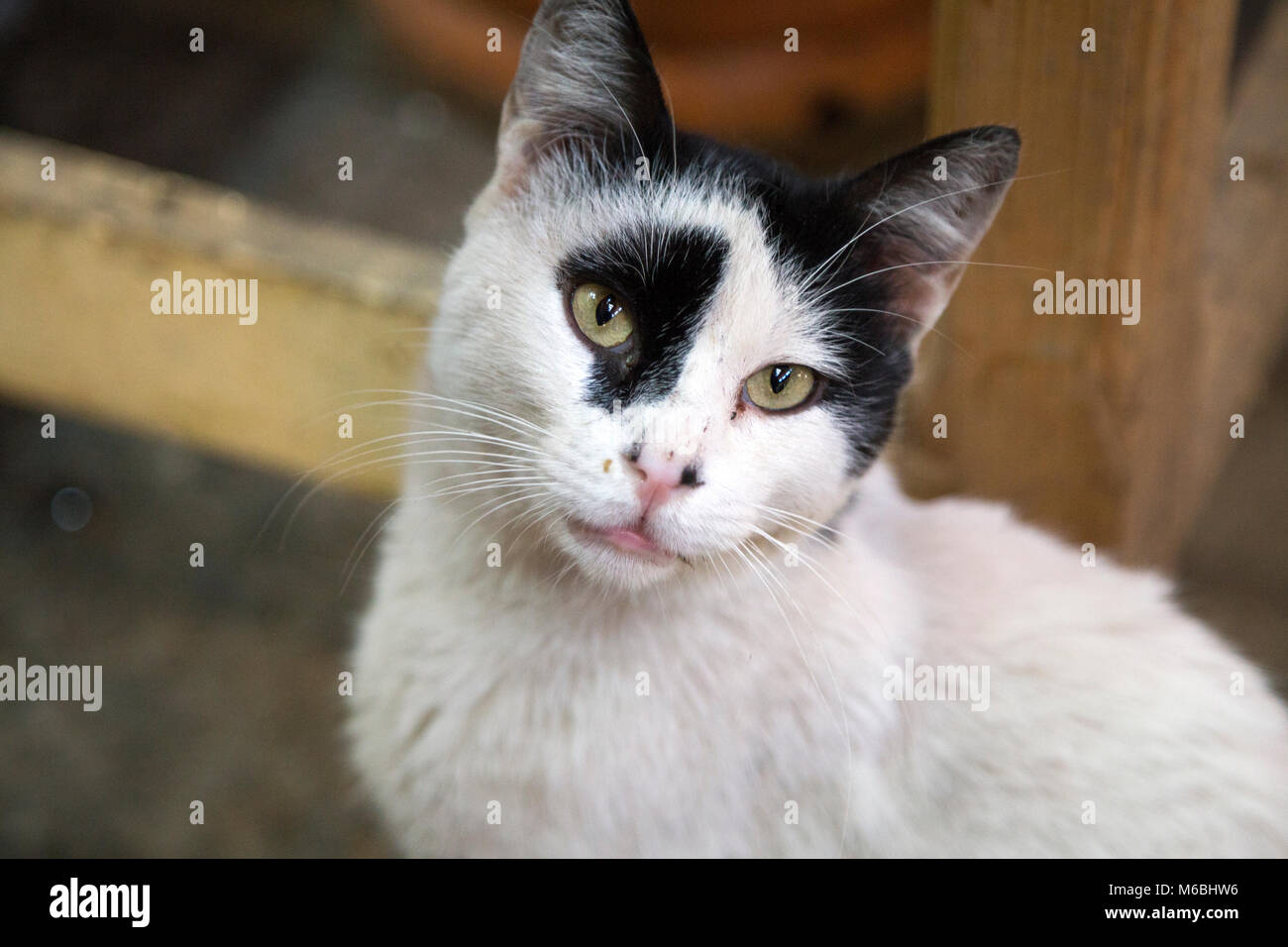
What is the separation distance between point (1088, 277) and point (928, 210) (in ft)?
1.56

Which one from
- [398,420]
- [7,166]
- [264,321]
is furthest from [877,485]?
[7,166]

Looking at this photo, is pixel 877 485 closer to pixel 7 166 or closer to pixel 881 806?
pixel 881 806

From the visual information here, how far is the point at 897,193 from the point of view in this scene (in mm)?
1207

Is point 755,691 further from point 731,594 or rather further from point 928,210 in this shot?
point 928,210

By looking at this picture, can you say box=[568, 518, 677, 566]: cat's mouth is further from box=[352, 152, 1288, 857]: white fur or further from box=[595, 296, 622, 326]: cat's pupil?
box=[595, 296, 622, 326]: cat's pupil

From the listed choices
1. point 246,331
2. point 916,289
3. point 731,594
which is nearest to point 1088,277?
point 916,289

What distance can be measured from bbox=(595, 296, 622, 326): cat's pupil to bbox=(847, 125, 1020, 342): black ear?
0.97 ft

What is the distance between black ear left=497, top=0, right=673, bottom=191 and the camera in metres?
1.15

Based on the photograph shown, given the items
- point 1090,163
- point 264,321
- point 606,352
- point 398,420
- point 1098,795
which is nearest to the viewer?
point 606,352

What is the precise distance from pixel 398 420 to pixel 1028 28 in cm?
100

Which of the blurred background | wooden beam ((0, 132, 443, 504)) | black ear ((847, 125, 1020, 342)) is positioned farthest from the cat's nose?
wooden beam ((0, 132, 443, 504))

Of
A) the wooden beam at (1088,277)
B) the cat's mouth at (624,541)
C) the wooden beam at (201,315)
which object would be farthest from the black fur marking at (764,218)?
the wooden beam at (201,315)

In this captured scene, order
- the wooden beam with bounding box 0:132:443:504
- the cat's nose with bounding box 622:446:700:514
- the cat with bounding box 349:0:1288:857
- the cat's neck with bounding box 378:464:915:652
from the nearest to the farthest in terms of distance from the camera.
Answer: the cat's nose with bounding box 622:446:700:514 → the cat with bounding box 349:0:1288:857 → the cat's neck with bounding box 378:464:915:652 → the wooden beam with bounding box 0:132:443:504
